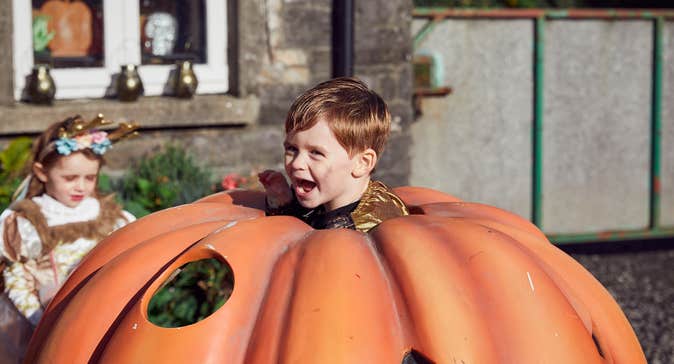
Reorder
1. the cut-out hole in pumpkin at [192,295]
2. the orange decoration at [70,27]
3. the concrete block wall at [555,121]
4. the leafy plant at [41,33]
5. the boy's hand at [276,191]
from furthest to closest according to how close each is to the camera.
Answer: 1. the concrete block wall at [555,121]
2. the orange decoration at [70,27]
3. the leafy plant at [41,33]
4. the cut-out hole in pumpkin at [192,295]
5. the boy's hand at [276,191]

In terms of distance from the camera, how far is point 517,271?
2.68 metres

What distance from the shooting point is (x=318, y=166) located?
9.74 ft

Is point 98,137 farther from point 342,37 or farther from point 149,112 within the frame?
point 342,37

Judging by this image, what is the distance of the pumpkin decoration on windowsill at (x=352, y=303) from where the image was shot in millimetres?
2504

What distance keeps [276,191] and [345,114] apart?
→ 14.6 inches

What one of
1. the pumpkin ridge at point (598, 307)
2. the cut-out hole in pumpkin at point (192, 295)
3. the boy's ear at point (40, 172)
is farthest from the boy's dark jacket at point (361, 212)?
the cut-out hole in pumpkin at point (192, 295)

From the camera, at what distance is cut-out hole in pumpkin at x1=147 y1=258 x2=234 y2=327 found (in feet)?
18.2

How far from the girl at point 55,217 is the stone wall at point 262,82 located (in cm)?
238

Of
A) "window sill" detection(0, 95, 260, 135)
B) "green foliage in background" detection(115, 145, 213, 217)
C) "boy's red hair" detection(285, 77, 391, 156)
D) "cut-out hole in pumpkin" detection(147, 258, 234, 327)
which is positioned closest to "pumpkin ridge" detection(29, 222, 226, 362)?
"boy's red hair" detection(285, 77, 391, 156)

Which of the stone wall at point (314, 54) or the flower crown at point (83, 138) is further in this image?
the stone wall at point (314, 54)

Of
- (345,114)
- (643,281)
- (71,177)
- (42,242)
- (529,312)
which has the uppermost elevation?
(345,114)

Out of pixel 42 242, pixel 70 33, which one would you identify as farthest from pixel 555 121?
pixel 42 242

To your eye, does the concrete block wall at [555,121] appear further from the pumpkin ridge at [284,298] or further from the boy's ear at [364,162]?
the pumpkin ridge at [284,298]

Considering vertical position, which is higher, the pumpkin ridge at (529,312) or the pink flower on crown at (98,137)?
the pink flower on crown at (98,137)
